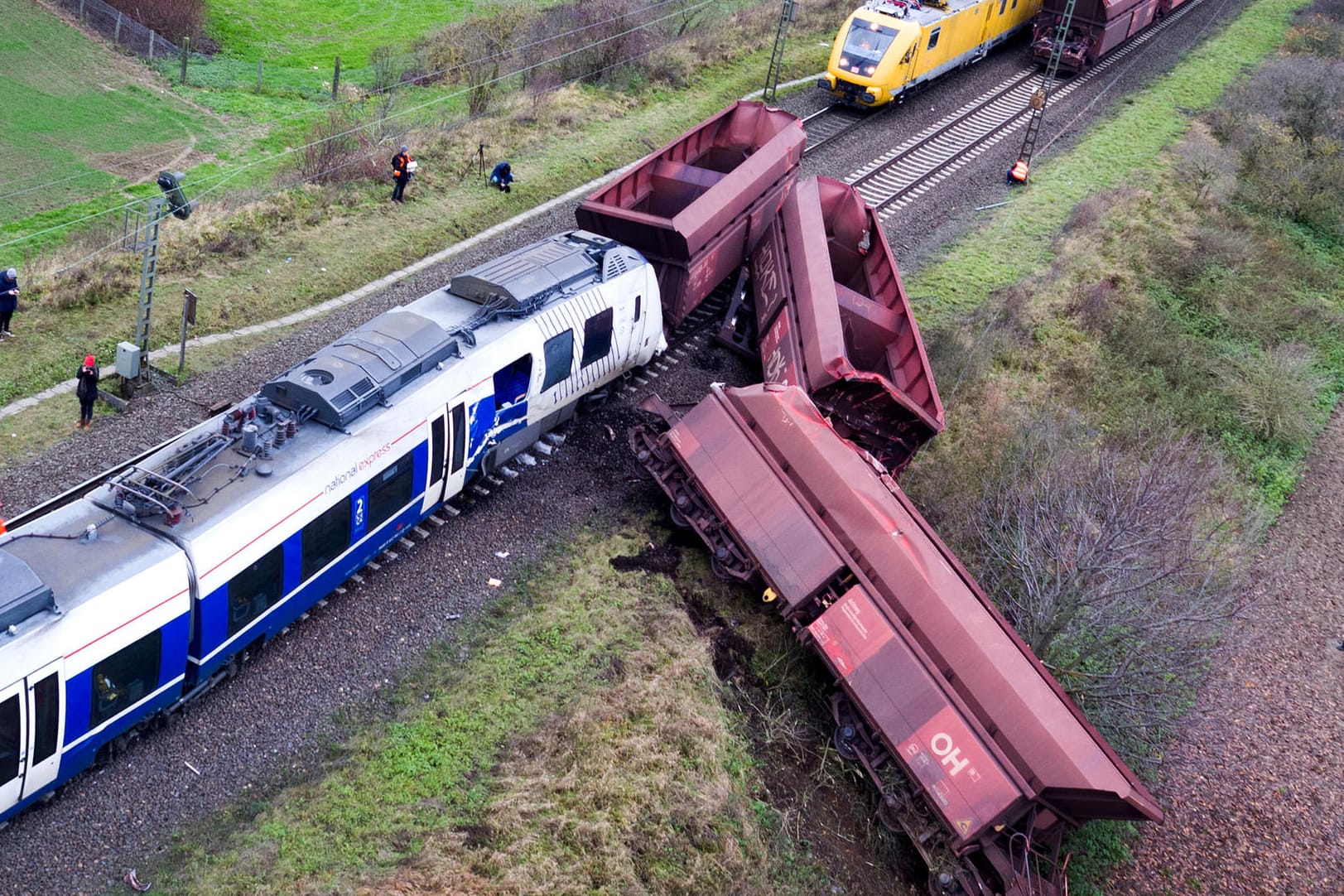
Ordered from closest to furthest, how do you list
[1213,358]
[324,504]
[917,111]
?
[324,504] → [1213,358] → [917,111]

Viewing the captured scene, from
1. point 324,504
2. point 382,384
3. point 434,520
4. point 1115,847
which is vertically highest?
point 382,384

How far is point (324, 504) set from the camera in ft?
42.9

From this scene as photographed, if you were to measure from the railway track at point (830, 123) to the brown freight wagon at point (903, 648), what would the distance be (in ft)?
51.9

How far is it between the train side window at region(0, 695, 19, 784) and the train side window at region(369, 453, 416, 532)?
474 cm

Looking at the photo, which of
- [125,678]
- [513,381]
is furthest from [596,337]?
[125,678]

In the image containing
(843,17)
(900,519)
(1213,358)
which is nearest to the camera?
(900,519)

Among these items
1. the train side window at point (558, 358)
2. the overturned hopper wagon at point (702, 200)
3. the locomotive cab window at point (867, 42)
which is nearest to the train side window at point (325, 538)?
the train side window at point (558, 358)

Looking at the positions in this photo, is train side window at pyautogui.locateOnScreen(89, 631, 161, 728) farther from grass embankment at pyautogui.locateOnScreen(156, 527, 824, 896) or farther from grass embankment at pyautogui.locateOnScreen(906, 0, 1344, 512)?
grass embankment at pyautogui.locateOnScreen(906, 0, 1344, 512)

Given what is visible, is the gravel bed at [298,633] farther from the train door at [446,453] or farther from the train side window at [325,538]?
the train side window at [325,538]

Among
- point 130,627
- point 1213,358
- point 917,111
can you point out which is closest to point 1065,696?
point 130,627

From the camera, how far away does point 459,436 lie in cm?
1534

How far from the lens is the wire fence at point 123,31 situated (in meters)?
38.9

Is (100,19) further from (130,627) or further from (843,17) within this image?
(130,627)

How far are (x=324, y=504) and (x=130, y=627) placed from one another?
271 centimetres
